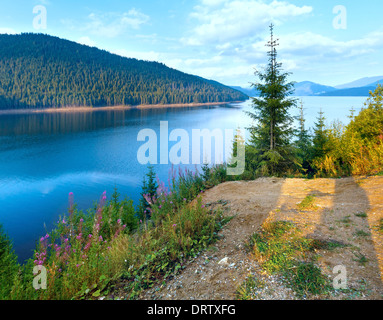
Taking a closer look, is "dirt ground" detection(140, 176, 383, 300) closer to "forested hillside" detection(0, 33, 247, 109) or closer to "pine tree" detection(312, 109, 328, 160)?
"pine tree" detection(312, 109, 328, 160)

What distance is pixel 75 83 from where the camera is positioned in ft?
457

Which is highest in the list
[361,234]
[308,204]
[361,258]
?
[308,204]

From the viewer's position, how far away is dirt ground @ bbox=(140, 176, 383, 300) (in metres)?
3.03

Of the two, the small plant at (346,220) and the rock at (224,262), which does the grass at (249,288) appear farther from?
the small plant at (346,220)

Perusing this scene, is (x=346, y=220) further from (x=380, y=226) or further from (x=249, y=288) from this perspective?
(x=249, y=288)

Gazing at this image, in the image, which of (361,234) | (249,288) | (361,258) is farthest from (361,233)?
(249,288)

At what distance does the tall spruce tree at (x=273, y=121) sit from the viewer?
37.9 feet

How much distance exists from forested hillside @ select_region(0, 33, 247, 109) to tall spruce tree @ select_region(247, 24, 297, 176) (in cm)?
12537

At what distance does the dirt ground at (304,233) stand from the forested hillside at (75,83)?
131351 mm

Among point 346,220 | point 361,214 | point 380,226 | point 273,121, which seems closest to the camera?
point 380,226

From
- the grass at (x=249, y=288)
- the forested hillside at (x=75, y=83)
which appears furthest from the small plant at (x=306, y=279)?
the forested hillside at (x=75, y=83)

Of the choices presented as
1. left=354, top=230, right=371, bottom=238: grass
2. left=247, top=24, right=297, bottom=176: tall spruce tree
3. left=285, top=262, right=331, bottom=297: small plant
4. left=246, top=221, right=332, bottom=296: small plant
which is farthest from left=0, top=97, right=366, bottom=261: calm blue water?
left=354, top=230, right=371, bottom=238: grass

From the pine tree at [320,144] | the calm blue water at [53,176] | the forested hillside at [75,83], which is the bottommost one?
the calm blue water at [53,176]

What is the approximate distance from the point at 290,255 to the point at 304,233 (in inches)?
33.4
